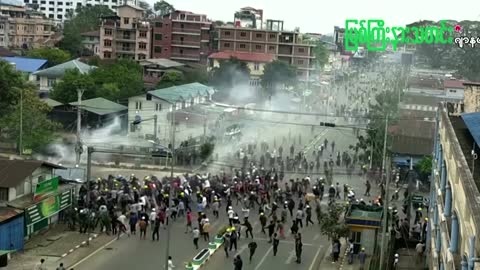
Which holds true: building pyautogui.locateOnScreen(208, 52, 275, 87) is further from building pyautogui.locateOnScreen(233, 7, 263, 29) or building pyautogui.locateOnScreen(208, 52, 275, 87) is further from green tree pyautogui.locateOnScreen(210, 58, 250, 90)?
building pyautogui.locateOnScreen(233, 7, 263, 29)

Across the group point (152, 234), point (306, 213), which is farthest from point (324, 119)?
point (152, 234)

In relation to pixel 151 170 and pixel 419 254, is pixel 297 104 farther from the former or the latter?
pixel 419 254

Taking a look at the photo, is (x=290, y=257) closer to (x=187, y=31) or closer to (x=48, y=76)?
(x=48, y=76)

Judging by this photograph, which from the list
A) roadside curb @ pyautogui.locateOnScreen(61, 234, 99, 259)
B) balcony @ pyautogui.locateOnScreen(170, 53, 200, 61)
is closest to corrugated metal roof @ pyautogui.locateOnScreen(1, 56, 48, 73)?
balcony @ pyautogui.locateOnScreen(170, 53, 200, 61)

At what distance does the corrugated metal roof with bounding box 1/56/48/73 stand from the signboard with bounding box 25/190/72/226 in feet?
152

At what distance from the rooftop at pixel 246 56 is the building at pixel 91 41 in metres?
19.2

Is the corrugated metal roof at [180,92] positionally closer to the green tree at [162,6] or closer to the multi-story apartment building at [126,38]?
the multi-story apartment building at [126,38]

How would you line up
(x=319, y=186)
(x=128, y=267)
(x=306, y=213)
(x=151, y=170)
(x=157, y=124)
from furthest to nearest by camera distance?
(x=157, y=124)
(x=151, y=170)
(x=319, y=186)
(x=306, y=213)
(x=128, y=267)

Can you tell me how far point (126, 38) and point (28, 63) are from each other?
44.9ft

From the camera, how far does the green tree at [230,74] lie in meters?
74.6

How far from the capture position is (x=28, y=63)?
73.8 meters

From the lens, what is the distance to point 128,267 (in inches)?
893

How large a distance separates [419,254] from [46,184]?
42.8 feet

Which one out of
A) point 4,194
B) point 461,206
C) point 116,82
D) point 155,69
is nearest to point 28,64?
point 155,69
